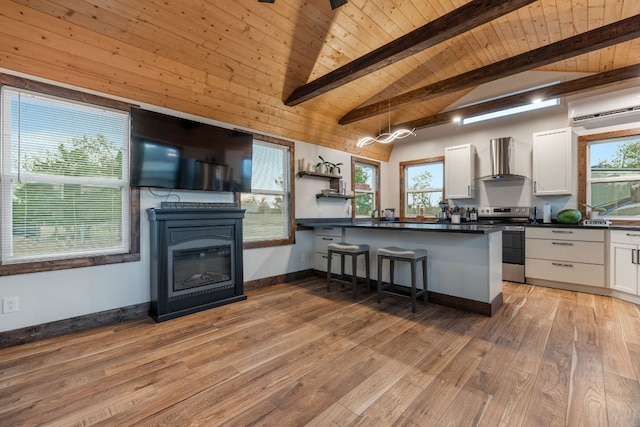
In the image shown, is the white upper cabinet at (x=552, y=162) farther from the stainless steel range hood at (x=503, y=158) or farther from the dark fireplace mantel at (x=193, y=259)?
the dark fireplace mantel at (x=193, y=259)

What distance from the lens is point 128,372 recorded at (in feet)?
6.47

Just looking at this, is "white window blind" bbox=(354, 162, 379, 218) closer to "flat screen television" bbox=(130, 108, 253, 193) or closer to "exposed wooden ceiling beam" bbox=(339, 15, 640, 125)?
"exposed wooden ceiling beam" bbox=(339, 15, 640, 125)

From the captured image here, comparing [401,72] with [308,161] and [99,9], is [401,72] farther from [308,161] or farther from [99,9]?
[99,9]

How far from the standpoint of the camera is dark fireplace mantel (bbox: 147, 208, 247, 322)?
9.75 feet

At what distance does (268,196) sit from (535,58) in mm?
3733

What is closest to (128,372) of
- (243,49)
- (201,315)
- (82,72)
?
(201,315)

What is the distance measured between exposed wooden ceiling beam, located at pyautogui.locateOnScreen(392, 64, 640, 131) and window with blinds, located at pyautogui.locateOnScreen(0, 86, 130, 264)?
195 inches

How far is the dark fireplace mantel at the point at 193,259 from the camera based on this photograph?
2.97 meters

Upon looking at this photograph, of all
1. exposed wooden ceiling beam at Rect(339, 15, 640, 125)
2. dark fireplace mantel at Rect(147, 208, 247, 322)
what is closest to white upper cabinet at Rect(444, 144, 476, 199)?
exposed wooden ceiling beam at Rect(339, 15, 640, 125)

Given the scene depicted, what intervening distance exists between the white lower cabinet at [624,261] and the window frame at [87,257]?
5666 millimetres

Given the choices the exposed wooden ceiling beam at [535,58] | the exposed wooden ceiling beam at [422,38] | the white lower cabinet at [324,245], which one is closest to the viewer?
the exposed wooden ceiling beam at [422,38]

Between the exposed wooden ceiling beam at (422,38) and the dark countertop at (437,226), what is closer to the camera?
the exposed wooden ceiling beam at (422,38)

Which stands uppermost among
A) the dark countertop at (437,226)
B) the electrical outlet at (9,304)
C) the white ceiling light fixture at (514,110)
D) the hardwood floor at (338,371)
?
the white ceiling light fixture at (514,110)

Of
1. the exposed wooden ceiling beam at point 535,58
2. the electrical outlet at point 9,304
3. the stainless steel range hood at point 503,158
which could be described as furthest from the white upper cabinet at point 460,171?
the electrical outlet at point 9,304
